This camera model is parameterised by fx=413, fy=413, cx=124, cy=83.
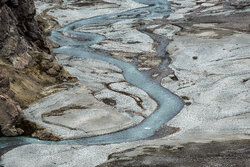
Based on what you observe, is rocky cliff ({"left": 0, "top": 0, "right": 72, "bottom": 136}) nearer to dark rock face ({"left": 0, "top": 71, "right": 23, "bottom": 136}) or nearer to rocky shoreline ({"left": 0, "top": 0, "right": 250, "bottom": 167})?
dark rock face ({"left": 0, "top": 71, "right": 23, "bottom": 136})

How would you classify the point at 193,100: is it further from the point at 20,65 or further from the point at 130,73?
the point at 20,65

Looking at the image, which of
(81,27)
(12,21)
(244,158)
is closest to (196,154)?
(244,158)

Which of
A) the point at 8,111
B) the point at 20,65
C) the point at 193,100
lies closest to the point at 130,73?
the point at 193,100

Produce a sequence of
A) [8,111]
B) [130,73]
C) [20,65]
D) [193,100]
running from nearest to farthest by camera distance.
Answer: [8,111]
[193,100]
[20,65]
[130,73]

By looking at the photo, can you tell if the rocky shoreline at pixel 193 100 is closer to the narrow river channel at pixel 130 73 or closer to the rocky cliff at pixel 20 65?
the narrow river channel at pixel 130 73

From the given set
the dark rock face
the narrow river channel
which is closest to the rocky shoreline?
the narrow river channel
